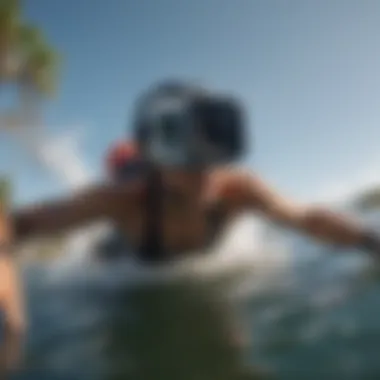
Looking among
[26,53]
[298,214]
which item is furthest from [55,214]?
[298,214]

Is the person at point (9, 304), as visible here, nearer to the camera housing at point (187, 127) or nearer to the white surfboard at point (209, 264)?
the white surfboard at point (209, 264)

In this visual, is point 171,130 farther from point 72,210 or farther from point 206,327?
point 206,327

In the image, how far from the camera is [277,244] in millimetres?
1579

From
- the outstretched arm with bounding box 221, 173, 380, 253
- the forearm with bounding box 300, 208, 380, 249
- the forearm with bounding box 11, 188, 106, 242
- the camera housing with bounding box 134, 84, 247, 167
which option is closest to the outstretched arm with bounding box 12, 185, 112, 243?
the forearm with bounding box 11, 188, 106, 242

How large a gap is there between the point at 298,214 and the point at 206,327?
25cm

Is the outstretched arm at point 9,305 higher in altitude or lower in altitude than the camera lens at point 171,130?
lower

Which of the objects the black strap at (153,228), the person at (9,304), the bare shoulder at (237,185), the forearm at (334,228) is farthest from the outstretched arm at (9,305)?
the forearm at (334,228)

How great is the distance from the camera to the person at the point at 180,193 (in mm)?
1491

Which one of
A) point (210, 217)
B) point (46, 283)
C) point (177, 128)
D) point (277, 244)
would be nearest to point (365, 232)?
point (277, 244)

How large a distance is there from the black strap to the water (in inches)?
2.2

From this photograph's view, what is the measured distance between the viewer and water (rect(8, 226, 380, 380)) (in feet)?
5.00

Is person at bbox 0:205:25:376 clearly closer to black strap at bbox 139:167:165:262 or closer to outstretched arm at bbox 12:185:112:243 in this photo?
outstretched arm at bbox 12:185:112:243

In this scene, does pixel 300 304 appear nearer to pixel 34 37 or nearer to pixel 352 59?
pixel 352 59

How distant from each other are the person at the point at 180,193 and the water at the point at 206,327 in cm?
7
